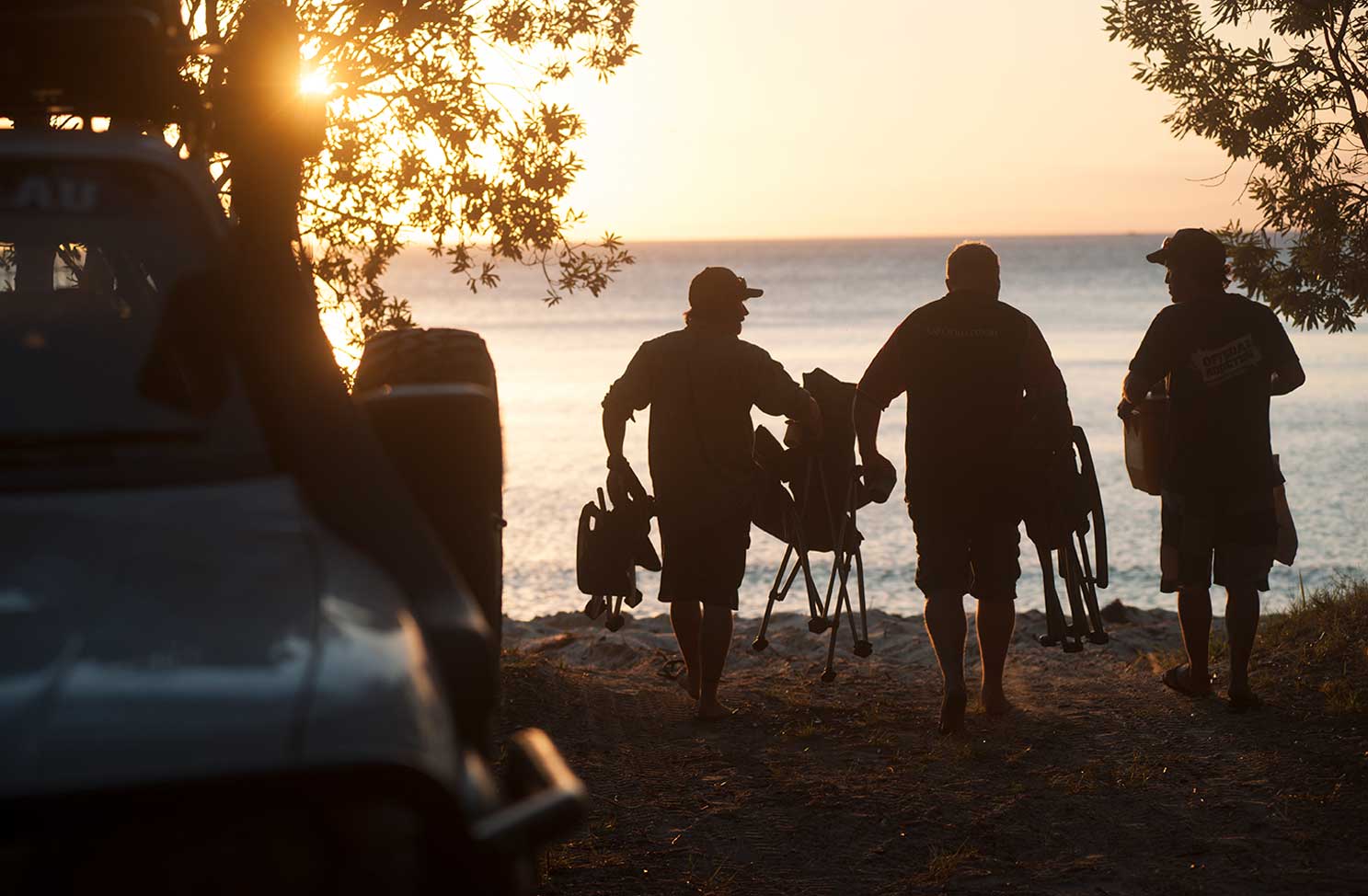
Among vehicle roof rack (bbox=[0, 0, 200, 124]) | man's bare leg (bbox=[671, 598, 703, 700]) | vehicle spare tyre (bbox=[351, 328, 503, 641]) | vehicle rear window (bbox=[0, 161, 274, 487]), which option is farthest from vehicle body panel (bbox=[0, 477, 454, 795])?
man's bare leg (bbox=[671, 598, 703, 700])

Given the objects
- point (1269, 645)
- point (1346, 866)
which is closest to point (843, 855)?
point (1346, 866)

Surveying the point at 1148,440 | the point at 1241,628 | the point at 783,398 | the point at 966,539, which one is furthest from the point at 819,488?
the point at 1241,628

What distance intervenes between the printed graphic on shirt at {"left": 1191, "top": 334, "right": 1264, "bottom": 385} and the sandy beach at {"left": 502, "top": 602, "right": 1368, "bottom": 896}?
1747 millimetres

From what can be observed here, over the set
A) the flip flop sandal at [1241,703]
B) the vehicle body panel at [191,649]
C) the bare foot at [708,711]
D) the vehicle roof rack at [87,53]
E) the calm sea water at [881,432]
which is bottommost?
the calm sea water at [881,432]

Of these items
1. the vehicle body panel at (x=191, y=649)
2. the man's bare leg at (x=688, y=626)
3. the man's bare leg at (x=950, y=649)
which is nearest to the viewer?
the vehicle body panel at (x=191, y=649)

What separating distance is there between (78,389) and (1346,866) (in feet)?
15.6

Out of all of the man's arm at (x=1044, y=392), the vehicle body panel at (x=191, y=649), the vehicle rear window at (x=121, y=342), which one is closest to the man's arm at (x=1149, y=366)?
the man's arm at (x=1044, y=392)

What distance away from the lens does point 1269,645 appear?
9.79 meters

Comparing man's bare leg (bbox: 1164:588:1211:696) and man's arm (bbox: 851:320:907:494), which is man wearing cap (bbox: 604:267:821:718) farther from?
man's bare leg (bbox: 1164:588:1211:696)

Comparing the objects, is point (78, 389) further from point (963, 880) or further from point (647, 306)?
point (647, 306)

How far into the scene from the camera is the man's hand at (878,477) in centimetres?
799

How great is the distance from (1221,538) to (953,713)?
5.51 ft

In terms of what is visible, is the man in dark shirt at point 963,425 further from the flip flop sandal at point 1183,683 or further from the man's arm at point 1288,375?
the flip flop sandal at point 1183,683

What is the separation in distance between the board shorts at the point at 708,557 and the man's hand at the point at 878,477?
77cm
